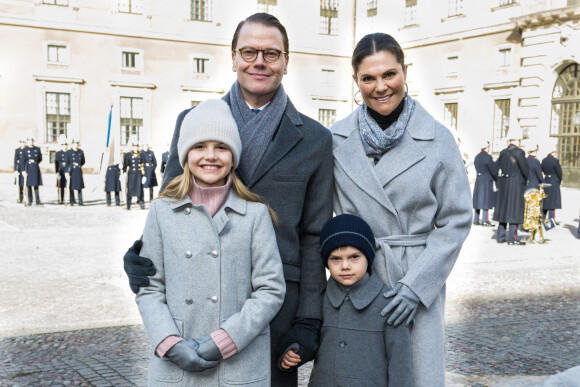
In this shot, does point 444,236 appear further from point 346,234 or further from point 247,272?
point 247,272

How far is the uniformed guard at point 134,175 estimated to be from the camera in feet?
57.3

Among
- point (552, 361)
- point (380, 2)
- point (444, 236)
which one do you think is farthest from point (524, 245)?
point (380, 2)

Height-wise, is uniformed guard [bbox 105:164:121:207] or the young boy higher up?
the young boy

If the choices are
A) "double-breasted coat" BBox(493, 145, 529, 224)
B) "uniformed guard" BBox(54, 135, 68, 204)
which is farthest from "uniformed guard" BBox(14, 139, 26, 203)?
"double-breasted coat" BBox(493, 145, 529, 224)

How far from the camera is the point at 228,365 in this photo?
2.29m

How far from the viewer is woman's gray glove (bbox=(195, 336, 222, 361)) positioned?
7.14ft

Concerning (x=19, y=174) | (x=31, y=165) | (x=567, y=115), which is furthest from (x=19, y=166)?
(x=567, y=115)

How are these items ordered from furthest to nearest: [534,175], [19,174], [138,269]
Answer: [19,174] < [534,175] < [138,269]

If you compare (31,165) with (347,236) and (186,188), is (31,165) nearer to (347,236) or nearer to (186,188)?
(186,188)

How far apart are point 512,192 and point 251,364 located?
10.5 meters

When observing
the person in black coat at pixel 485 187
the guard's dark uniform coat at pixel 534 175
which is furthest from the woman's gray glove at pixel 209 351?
the person in black coat at pixel 485 187

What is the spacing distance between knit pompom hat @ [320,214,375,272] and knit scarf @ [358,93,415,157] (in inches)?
12.3

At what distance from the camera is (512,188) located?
12.0 meters

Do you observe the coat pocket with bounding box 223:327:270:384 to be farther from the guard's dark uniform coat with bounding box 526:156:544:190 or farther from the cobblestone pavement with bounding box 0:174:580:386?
the guard's dark uniform coat with bounding box 526:156:544:190
